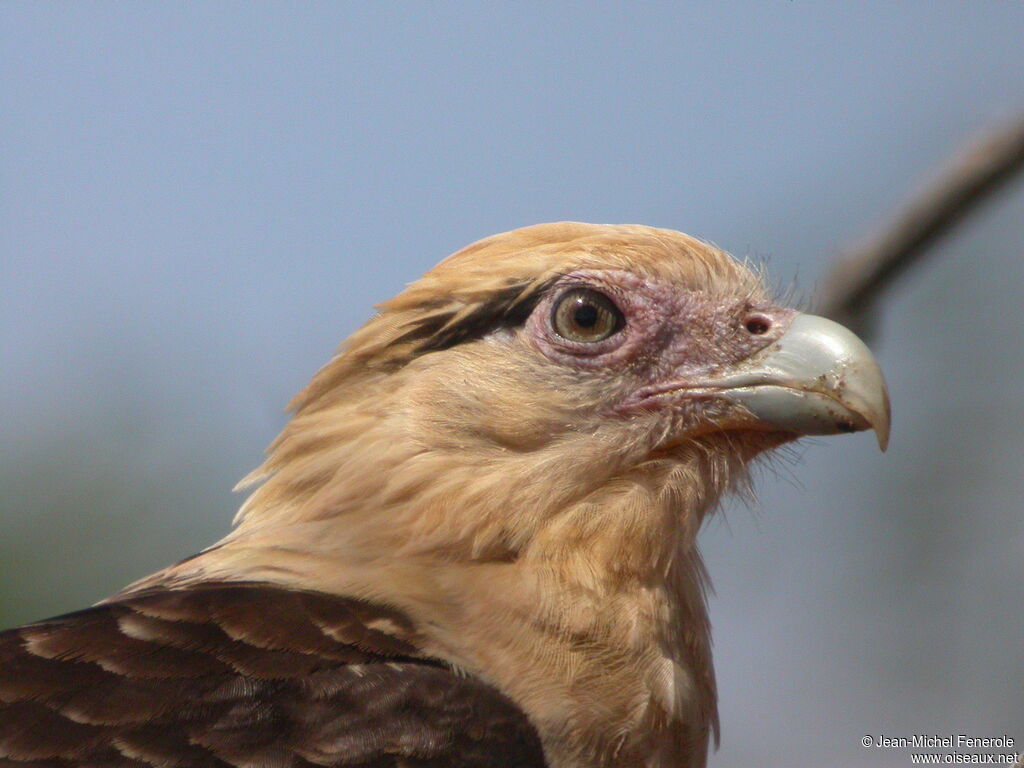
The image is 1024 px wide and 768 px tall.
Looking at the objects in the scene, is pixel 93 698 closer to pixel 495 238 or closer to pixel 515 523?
pixel 515 523

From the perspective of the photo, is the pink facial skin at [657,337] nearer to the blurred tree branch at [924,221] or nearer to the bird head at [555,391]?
the bird head at [555,391]

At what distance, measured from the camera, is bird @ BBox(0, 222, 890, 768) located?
350 cm

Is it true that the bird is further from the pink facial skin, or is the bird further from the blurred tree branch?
the blurred tree branch

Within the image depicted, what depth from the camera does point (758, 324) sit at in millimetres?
4629

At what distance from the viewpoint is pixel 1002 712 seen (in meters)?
12.1

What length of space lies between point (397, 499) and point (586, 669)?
91 cm

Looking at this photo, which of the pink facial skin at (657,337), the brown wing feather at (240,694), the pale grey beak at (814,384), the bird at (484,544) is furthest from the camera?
the pink facial skin at (657,337)

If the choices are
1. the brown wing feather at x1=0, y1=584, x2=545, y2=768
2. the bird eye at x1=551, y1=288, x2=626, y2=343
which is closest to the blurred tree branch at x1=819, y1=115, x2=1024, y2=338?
the bird eye at x1=551, y1=288, x2=626, y2=343

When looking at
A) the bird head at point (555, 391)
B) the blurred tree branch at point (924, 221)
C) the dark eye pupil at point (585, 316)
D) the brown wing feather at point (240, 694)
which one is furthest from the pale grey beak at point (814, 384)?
the brown wing feather at point (240, 694)

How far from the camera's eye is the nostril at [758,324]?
4.60 m

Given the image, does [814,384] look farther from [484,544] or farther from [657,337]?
[484,544]

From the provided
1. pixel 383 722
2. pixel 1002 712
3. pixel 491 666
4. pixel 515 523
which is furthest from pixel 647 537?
pixel 1002 712

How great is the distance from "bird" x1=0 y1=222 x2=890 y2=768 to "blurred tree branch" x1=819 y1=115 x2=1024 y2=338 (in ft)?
1.31

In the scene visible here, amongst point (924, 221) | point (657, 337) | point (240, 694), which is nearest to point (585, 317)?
point (657, 337)
